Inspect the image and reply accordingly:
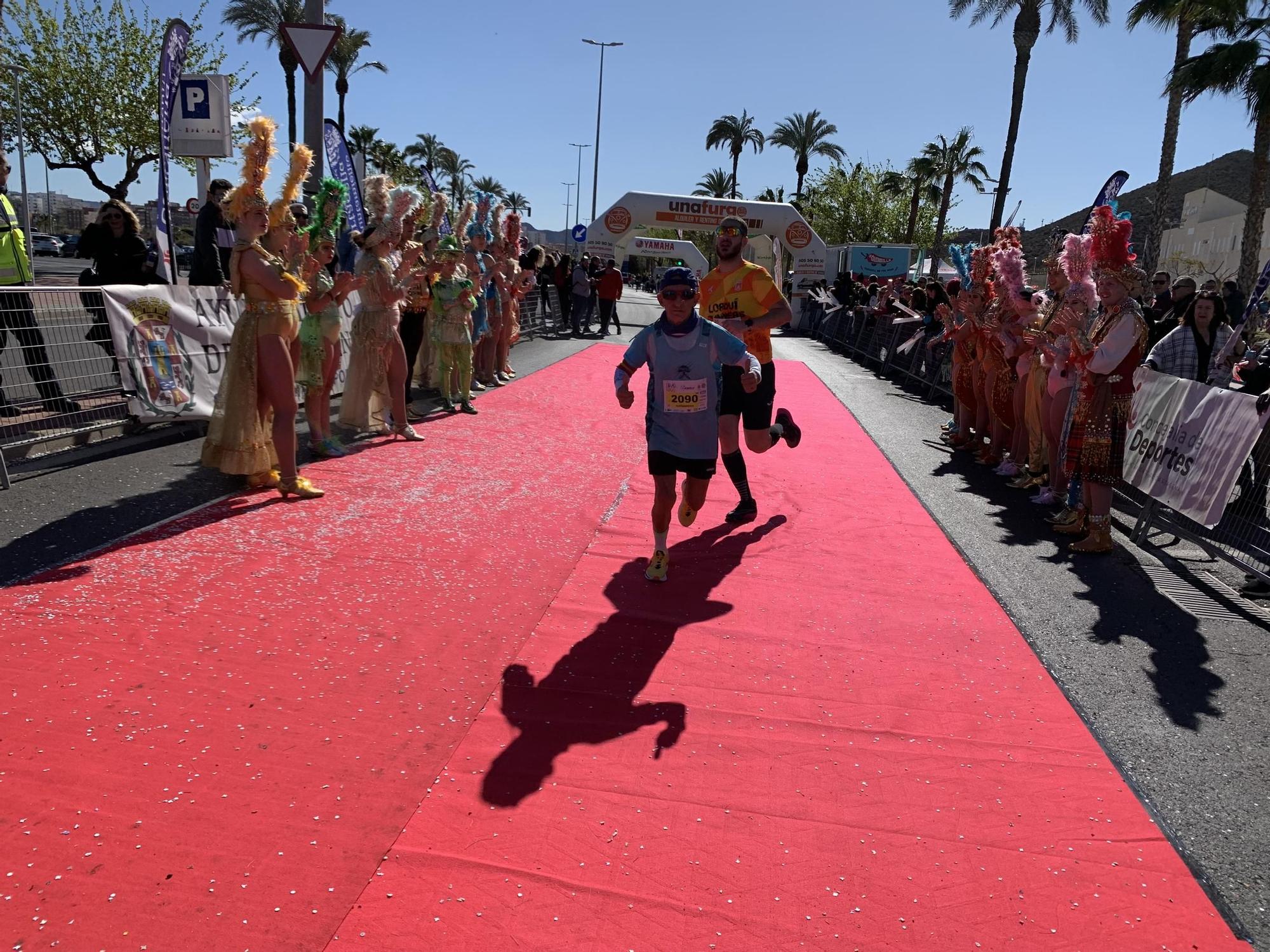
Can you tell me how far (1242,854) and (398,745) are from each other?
2846 millimetres

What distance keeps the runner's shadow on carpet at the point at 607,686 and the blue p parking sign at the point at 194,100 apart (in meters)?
8.84

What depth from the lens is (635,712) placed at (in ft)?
11.6

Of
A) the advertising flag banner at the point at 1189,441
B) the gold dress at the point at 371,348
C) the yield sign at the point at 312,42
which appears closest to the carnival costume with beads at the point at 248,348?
the gold dress at the point at 371,348

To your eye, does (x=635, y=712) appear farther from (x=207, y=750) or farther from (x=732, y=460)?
(x=732, y=460)

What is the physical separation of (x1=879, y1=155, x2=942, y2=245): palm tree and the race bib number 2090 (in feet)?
176

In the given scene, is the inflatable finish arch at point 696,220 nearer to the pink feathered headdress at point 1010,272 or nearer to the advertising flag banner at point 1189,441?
the pink feathered headdress at point 1010,272

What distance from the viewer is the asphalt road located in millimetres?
3104

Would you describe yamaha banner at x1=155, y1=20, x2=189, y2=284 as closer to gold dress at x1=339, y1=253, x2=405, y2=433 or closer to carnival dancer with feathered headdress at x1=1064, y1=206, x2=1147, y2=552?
gold dress at x1=339, y1=253, x2=405, y2=433

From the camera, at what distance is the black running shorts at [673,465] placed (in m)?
4.88

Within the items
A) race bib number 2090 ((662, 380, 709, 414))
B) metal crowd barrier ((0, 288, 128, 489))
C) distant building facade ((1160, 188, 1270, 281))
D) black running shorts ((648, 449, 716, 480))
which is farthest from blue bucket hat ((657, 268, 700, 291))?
distant building facade ((1160, 188, 1270, 281))

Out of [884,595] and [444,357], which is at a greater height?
[444,357]

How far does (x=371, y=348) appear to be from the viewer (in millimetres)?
8078

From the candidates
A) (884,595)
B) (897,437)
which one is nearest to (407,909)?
(884,595)

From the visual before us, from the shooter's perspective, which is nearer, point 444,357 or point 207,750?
point 207,750
